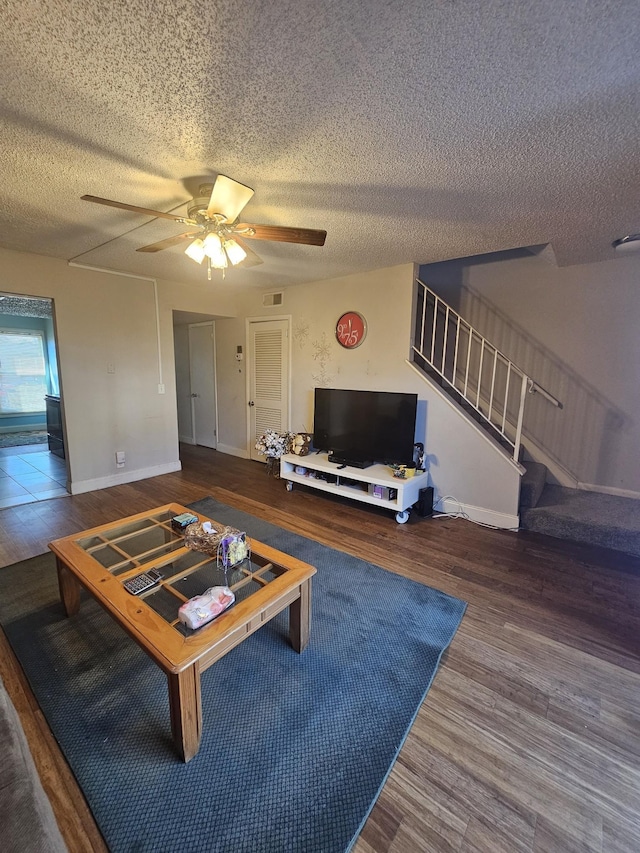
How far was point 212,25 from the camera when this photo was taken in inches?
42.4

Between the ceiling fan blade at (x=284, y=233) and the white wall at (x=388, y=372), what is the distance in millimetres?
1790

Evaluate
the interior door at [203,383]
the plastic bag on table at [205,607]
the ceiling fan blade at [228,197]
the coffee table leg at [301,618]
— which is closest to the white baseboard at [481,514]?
the coffee table leg at [301,618]

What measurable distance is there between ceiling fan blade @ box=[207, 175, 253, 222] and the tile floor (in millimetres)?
3424

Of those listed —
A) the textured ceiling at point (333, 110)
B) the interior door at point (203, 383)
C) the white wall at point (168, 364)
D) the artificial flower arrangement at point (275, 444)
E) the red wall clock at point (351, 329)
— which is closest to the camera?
the textured ceiling at point (333, 110)

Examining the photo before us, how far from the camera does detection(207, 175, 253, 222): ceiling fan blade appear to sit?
6.05ft

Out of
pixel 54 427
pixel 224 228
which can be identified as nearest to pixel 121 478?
pixel 54 427

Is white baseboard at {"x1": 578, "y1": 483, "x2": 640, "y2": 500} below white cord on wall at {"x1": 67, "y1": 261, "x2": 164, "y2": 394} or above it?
below

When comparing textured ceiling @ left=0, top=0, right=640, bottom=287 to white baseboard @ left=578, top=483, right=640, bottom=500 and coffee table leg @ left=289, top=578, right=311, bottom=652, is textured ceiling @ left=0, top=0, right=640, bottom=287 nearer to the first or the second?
coffee table leg @ left=289, top=578, right=311, bottom=652

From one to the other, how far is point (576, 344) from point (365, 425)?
2.29 m

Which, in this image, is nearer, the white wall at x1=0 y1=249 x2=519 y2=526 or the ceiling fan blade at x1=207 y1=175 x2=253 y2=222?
the ceiling fan blade at x1=207 y1=175 x2=253 y2=222

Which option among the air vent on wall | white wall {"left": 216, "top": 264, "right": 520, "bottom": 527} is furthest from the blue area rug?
the air vent on wall

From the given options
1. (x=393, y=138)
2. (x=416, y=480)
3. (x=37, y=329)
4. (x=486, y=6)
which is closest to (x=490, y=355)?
(x=416, y=480)

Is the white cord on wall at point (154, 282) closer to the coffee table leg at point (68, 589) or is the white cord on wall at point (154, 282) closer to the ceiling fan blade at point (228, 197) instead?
the ceiling fan blade at point (228, 197)

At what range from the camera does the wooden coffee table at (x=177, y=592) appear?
1241 mm
